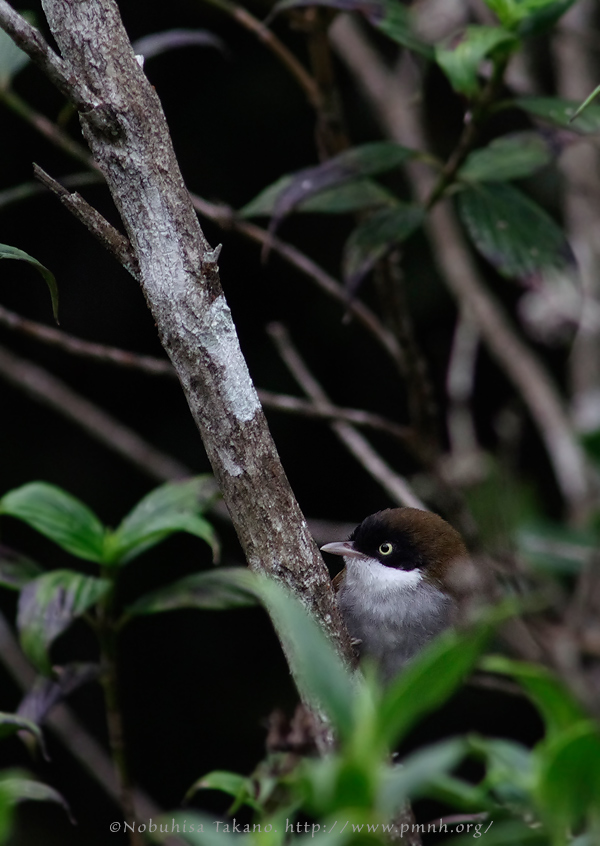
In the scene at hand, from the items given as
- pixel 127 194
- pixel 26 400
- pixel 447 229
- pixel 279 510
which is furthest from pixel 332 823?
pixel 447 229

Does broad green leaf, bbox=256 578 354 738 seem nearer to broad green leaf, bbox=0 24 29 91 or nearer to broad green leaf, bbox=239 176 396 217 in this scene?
broad green leaf, bbox=239 176 396 217

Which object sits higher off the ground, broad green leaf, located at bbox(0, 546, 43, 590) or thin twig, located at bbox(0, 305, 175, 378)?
thin twig, located at bbox(0, 305, 175, 378)

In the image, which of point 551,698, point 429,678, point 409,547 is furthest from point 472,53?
point 429,678

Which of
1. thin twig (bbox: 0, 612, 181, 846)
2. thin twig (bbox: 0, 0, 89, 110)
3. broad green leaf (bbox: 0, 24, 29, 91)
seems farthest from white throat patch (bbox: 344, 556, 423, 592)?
thin twig (bbox: 0, 0, 89, 110)

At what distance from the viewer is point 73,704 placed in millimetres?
5145

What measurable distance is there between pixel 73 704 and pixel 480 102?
3.73 m

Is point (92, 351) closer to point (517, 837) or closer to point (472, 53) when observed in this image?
point (472, 53)

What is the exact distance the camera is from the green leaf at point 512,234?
9.99 ft

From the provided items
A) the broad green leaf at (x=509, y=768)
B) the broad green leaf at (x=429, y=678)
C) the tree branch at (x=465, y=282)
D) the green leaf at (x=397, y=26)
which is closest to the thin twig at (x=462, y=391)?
the tree branch at (x=465, y=282)

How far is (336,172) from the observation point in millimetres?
2984

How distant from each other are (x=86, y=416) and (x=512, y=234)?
219cm

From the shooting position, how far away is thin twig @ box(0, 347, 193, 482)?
14.2 feet

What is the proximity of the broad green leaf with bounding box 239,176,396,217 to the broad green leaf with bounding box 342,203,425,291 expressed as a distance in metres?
0.16

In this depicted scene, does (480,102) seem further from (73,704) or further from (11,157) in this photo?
(73,704)
